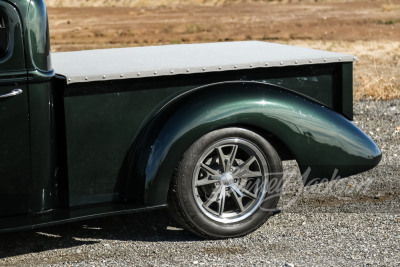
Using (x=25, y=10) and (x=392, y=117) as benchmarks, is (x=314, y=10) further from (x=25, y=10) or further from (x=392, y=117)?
(x=25, y=10)

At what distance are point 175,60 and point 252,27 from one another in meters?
17.8

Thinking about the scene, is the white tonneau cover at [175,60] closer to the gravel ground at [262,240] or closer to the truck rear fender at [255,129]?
the truck rear fender at [255,129]

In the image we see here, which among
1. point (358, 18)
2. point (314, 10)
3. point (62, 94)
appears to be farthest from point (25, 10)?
point (314, 10)

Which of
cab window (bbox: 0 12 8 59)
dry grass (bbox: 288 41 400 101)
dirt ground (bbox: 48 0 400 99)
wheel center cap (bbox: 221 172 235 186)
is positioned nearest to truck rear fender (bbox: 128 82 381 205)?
wheel center cap (bbox: 221 172 235 186)

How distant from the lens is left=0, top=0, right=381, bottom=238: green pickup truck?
404cm

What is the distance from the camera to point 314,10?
1081 inches

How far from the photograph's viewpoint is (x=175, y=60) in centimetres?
472

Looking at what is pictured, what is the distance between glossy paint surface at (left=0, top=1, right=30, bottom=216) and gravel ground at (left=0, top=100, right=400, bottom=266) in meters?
0.50

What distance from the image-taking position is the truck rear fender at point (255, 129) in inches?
167

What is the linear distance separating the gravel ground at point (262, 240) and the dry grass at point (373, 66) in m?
3.83

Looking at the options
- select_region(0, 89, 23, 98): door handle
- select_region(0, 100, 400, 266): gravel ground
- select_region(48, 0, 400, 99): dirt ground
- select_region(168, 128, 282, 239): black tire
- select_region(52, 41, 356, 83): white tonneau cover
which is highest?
select_region(48, 0, 400, 99): dirt ground

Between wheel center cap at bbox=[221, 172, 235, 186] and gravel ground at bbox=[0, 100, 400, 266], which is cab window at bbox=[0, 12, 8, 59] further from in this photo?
wheel center cap at bbox=[221, 172, 235, 186]

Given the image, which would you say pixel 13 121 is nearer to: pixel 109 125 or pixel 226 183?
pixel 109 125

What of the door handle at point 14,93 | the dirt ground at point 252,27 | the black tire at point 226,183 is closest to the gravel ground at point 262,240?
the black tire at point 226,183
